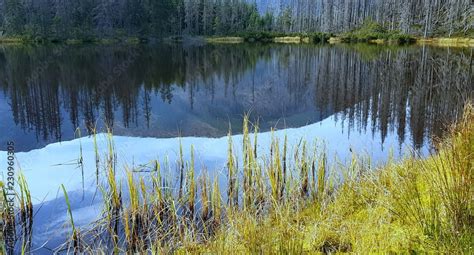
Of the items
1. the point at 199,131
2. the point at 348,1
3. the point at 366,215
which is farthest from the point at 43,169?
the point at 348,1

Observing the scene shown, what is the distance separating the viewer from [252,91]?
2631 cm

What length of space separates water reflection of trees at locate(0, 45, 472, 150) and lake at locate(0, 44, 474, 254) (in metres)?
0.07

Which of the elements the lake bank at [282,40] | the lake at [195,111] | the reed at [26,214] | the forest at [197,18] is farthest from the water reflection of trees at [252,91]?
the forest at [197,18]

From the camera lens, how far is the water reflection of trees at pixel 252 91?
15.7m

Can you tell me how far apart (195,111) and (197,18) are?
76.9 metres

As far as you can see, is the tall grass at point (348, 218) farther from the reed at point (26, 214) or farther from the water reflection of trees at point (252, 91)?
the water reflection of trees at point (252, 91)

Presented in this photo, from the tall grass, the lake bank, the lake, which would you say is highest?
the lake bank

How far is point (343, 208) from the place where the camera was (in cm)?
602

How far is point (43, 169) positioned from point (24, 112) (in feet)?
29.9

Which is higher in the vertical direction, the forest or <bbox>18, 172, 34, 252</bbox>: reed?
the forest

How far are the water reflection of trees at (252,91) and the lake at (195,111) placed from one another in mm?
73

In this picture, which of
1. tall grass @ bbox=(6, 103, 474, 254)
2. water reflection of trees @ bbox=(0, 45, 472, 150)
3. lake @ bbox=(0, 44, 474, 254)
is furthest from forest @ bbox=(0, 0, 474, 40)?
tall grass @ bbox=(6, 103, 474, 254)

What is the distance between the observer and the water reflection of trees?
15.7 metres

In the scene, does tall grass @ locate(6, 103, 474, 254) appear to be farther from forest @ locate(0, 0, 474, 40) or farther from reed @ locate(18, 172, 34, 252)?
forest @ locate(0, 0, 474, 40)
